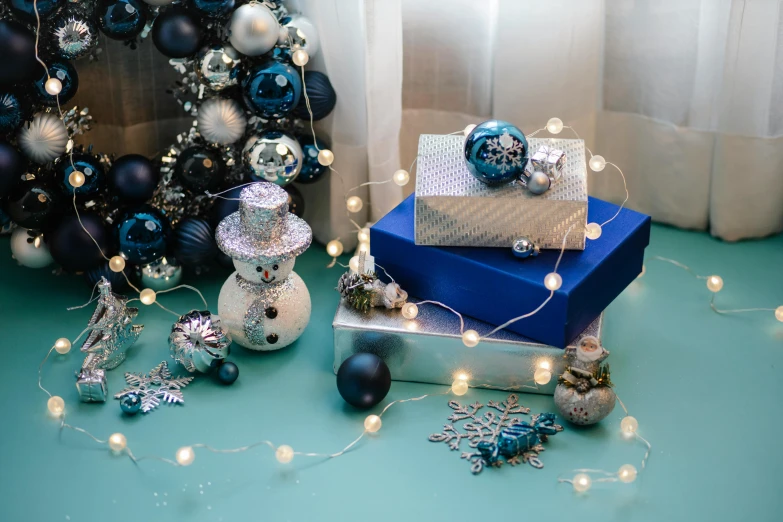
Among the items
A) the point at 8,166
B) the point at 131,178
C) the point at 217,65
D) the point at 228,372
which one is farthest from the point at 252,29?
the point at 228,372

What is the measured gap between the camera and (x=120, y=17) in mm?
1299

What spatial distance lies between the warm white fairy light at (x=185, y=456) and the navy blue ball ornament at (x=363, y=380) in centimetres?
21

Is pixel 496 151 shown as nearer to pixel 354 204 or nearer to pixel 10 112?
pixel 354 204

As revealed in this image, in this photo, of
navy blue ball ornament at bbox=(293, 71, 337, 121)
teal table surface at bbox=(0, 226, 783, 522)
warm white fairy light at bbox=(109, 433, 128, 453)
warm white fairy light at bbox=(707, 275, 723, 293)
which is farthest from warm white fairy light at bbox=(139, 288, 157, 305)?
warm white fairy light at bbox=(707, 275, 723, 293)

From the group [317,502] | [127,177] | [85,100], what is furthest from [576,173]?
[85,100]

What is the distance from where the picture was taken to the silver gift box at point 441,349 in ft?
3.98

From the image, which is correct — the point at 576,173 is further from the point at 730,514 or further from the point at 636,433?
the point at 730,514

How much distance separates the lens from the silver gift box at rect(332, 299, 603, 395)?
3.98ft

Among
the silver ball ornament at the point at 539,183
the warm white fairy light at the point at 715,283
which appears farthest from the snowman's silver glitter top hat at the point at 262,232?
the warm white fairy light at the point at 715,283

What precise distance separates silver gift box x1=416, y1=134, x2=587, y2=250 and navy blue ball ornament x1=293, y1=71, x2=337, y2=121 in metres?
0.28

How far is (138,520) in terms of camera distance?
1.03 metres

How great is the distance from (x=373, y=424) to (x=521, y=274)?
0.91 feet

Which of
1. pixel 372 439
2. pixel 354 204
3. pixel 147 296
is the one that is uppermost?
pixel 354 204

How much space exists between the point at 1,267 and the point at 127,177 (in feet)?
1.15
